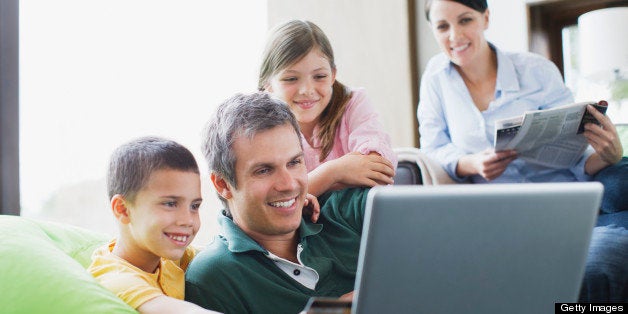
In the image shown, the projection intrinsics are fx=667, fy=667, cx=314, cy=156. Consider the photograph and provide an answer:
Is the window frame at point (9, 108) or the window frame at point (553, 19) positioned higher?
the window frame at point (553, 19)

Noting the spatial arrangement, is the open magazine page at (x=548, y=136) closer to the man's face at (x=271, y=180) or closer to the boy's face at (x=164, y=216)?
the man's face at (x=271, y=180)

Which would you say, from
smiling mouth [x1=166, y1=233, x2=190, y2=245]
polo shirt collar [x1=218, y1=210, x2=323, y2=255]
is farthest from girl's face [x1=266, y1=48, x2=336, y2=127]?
smiling mouth [x1=166, y1=233, x2=190, y2=245]

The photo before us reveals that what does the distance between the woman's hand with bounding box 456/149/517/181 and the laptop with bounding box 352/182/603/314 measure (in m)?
1.26

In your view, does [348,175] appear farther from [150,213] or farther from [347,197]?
[150,213]

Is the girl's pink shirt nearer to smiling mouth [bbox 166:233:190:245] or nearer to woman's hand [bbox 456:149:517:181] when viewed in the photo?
woman's hand [bbox 456:149:517:181]

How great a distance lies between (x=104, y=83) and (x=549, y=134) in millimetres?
1858

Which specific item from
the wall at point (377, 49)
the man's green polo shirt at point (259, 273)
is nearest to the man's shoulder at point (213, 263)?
the man's green polo shirt at point (259, 273)

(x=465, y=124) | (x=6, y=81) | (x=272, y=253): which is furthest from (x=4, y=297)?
(x=465, y=124)

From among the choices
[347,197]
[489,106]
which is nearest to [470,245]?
[347,197]

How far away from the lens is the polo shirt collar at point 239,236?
1253 mm

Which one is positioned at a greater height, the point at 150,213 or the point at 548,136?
the point at 548,136

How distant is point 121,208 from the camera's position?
4.25 ft

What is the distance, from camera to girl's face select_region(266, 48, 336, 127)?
175 cm

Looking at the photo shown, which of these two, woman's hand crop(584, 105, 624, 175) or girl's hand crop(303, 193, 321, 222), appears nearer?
girl's hand crop(303, 193, 321, 222)
